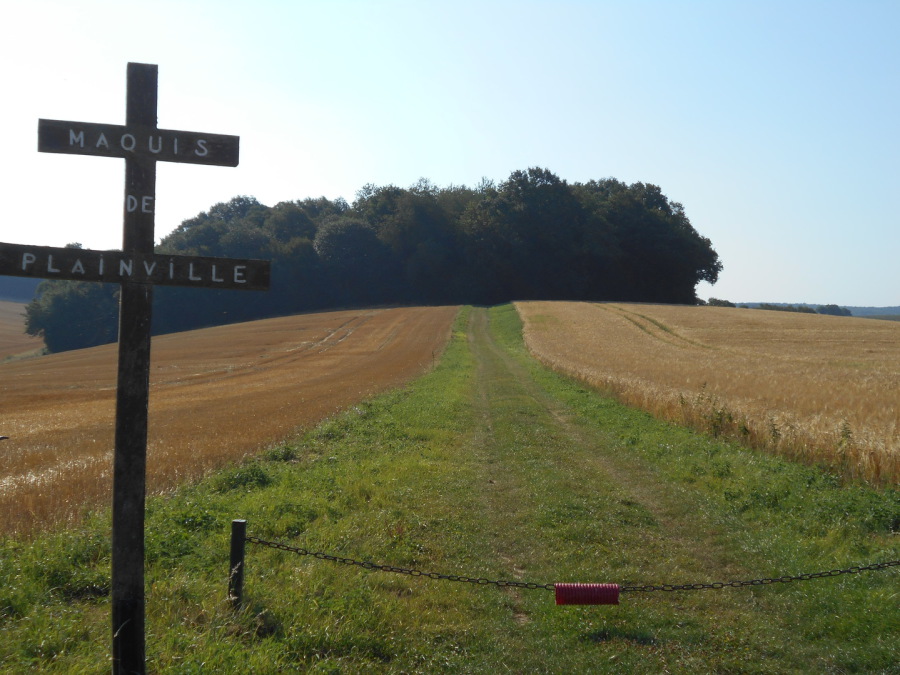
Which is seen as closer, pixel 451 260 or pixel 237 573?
pixel 237 573

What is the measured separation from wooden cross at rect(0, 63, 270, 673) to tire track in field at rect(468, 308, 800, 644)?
3.22 m

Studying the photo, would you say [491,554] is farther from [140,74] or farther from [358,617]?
[140,74]

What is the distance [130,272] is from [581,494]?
7.44 m

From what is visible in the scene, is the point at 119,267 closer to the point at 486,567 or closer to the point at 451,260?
the point at 486,567

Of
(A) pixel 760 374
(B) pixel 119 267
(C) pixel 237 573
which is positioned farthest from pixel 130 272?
(A) pixel 760 374

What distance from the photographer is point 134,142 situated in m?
4.46

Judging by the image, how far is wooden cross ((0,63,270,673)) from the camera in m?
4.38

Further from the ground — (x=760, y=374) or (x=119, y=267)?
(x=119, y=267)

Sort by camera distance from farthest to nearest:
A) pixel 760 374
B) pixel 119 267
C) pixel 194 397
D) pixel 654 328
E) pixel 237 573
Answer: pixel 654 328 → pixel 194 397 → pixel 760 374 → pixel 237 573 → pixel 119 267

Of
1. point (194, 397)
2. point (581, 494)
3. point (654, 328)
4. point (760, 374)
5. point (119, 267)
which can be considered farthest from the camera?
point (654, 328)

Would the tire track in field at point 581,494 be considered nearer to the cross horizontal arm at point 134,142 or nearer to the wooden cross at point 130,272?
the wooden cross at point 130,272

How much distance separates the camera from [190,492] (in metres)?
9.68

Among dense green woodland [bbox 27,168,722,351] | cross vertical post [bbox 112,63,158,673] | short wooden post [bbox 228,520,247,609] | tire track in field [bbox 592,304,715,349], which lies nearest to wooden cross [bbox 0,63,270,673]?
cross vertical post [bbox 112,63,158,673]

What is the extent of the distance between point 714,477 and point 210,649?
8779 mm
